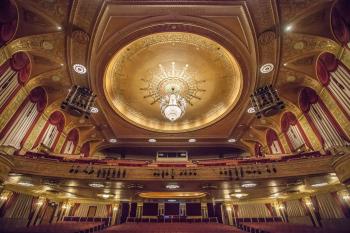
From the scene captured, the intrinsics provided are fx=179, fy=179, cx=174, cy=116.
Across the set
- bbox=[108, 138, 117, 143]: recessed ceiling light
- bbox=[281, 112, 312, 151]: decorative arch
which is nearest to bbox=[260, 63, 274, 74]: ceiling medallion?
bbox=[281, 112, 312, 151]: decorative arch

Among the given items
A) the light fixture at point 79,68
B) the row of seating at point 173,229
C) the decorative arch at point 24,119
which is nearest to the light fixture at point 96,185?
the row of seating at point 173,229

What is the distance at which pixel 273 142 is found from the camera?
1055 cm

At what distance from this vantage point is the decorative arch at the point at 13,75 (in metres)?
6.35

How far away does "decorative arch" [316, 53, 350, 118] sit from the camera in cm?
610

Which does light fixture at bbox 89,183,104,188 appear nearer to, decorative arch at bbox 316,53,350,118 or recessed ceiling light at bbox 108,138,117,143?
recessed ceiling light at bbox 108,138,117,143

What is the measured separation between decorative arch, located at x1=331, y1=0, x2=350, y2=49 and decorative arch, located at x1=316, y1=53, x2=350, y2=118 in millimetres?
890

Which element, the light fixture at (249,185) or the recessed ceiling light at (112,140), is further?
the recessed ceiling light at (112,140)

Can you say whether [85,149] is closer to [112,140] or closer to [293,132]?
[112,140]

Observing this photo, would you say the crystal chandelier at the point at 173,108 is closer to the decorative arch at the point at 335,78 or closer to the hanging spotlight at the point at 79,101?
the hanging spotlight at the point at 79,101

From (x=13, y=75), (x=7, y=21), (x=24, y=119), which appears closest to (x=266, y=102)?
(x=7, y=21)

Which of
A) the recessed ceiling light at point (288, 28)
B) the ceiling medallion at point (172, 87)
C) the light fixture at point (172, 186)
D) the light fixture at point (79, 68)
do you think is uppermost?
the ceiling medallion at point (172, 87)

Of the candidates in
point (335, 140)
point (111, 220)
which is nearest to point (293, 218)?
point (335, 140)

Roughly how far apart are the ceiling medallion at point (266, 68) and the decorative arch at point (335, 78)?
1.74m

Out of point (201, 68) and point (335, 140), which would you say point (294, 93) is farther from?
point (201, 68)
